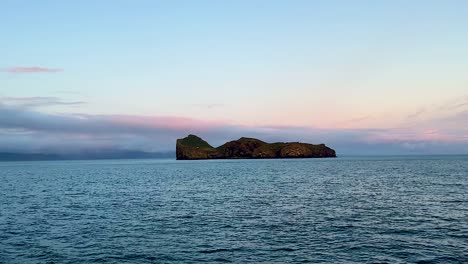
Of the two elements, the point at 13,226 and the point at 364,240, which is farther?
the point at 13,226

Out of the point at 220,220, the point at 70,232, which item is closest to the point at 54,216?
the point at 70,232

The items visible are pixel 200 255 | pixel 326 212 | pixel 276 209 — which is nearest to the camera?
pixel 200 255

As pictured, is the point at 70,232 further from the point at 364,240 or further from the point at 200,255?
the point at 364,240

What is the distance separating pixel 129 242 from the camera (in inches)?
1671

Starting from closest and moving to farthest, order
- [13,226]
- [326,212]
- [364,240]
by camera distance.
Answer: [364,240]
[13,226]
[326,212]

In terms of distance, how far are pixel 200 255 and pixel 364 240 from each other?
18.2m

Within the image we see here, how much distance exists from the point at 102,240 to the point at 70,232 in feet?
23.5

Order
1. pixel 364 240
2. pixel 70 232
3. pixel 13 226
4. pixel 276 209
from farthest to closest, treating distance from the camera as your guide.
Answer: pixel 276 209
pixel 13 226
pixel 70 232
pixel 364 240

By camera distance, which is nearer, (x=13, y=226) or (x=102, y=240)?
(x=102, y=240)

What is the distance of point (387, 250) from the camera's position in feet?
124

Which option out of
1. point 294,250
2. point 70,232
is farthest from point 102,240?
point 294,250

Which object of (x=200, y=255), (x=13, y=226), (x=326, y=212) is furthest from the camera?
(x=326, y=212)

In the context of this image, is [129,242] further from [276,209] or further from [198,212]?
[276,209]

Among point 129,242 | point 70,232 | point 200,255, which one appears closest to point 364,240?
point 200,255
